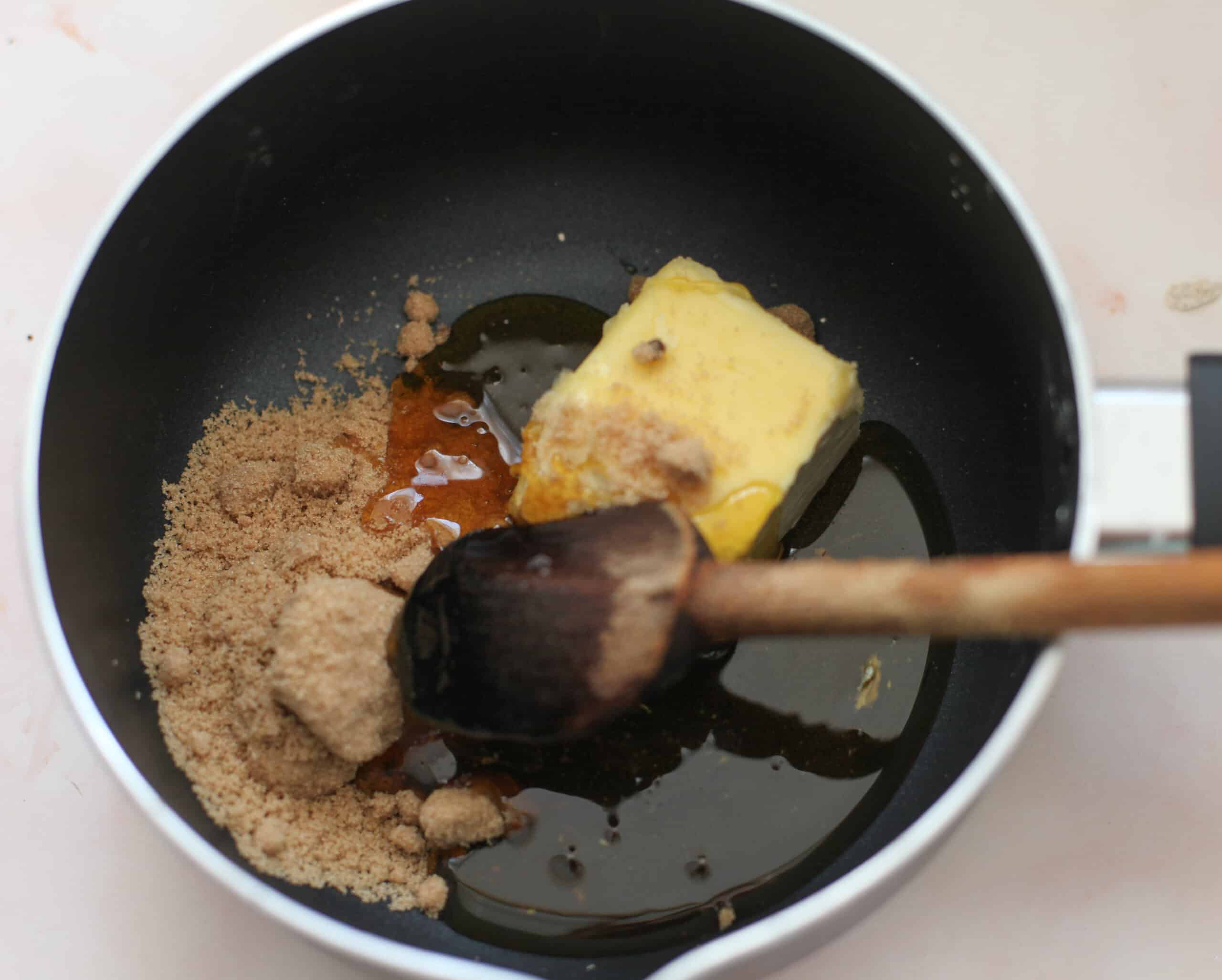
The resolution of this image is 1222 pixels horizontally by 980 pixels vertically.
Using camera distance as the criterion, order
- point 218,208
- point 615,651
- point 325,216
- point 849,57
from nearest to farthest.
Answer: point 615,651 < point 849,57 < point 218,208 < point 325,216

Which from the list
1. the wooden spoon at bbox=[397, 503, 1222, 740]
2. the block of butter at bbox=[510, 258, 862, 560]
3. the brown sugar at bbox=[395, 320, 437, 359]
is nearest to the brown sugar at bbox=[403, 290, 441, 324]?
the brown sugar at bbox=[395, 320, 437, 359]

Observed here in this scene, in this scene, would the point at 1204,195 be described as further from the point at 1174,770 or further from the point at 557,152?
the point at 557,152

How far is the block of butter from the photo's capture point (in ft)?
3.41

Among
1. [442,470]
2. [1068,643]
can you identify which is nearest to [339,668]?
[442,470]

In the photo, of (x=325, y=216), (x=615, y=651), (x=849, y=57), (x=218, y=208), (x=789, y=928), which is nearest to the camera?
(x=789, y=928)

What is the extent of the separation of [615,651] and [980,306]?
2.00ft

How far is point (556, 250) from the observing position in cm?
137

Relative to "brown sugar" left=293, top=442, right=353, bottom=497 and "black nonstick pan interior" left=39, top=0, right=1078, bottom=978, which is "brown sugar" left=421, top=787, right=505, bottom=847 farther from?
"brown sugar" left=293, top=442, right=353, bottom=497

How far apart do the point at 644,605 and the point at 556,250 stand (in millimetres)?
666

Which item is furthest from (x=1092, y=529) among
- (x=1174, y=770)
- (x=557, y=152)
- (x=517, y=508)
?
(x=557, y=152)

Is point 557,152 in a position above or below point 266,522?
above

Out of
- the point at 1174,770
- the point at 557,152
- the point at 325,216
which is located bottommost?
the point at 1174,770

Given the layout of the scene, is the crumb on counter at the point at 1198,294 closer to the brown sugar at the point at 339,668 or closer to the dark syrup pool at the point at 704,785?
the dark syrup pool at the point at 704,785

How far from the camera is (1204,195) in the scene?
4.16ft
